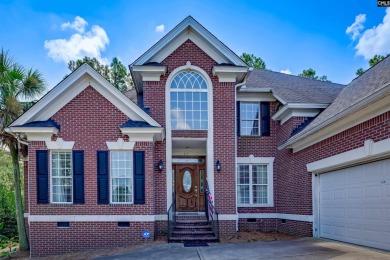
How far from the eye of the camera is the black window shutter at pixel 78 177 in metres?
11.2

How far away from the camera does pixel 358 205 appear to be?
9125 millimetres

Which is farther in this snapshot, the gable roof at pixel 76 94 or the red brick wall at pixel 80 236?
the gable roof at pixel 76 94

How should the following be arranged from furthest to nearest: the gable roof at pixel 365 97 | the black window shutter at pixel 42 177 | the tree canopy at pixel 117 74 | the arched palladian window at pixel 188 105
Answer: the tree canopy at pixel 117 74 → the arched palladian window at pixel 188 105 → the black window shutter at pixel 42 177 → the gable roof at pixel 365 97

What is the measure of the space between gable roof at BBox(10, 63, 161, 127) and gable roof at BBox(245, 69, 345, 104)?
4.99m

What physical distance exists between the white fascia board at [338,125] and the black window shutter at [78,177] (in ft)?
23.2

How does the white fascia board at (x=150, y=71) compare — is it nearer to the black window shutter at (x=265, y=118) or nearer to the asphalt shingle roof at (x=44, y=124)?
the asphalt shingle roof at (x=44, y=124)

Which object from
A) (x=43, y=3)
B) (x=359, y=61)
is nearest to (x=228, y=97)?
(x=43, y=3)

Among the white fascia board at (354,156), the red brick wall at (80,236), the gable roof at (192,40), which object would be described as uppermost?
the gable roof at (192,40)

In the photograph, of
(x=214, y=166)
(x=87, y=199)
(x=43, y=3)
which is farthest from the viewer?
(x=43, y=3)

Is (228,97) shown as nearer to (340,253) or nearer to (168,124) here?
(168,124)

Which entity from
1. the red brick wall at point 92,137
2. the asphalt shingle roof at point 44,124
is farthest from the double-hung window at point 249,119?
the asphalt shingle roof at point 44,124

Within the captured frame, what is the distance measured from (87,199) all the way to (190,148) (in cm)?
481

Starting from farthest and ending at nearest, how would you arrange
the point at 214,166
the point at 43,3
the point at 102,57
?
the point at 102,57 → the point at 43,3 → the point at 214,166

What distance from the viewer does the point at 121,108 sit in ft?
37.9
